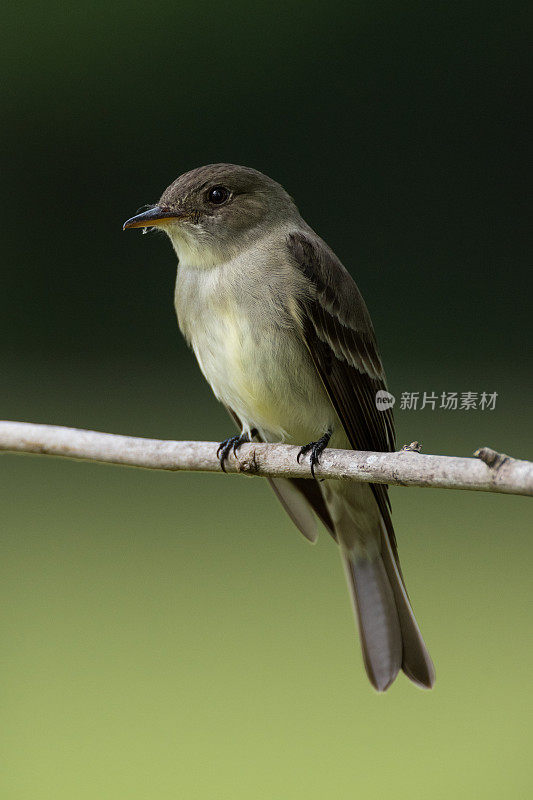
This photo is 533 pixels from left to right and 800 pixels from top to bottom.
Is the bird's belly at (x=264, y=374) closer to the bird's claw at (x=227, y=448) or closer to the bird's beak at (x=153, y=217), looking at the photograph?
the bird's claw at (x=227, y=448)

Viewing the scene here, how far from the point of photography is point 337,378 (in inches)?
54.9

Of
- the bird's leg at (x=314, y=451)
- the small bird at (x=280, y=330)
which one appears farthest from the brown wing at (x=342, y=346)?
the bird's leg at (x=314, y=451)

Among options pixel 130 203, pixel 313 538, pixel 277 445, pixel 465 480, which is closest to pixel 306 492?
pixel 313 538

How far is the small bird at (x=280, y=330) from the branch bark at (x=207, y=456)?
8cm

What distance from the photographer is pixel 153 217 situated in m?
1.32

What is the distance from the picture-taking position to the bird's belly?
1326 mm

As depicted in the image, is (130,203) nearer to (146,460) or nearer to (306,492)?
(306,492)

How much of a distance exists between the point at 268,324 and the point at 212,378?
0.14m

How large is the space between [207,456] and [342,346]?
338 mm

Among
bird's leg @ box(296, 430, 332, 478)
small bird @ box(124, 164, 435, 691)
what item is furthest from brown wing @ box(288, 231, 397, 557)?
bird's leg @ box(296, 430, 332, 478)

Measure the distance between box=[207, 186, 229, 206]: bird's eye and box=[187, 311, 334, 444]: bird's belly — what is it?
0.59 feet

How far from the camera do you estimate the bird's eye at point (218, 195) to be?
1.39 m

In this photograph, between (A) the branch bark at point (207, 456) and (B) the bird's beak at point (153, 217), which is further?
(B) the bird's beak at point (153, 217)
